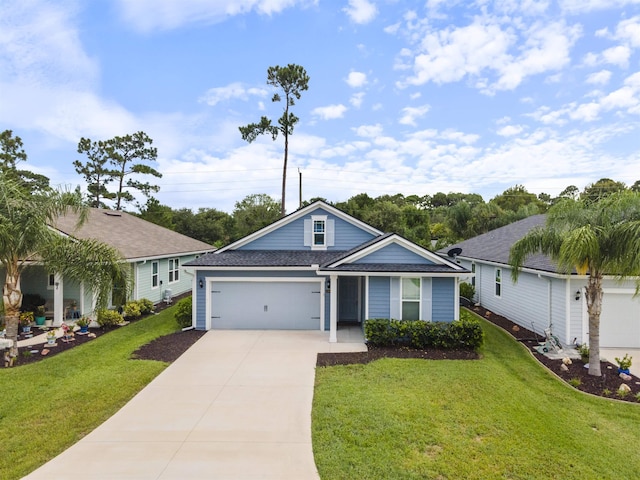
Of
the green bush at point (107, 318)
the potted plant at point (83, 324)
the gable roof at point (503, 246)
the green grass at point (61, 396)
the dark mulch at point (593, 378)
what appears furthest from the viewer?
the green bush at point (107, 318)

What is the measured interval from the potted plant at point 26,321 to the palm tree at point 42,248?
337cm

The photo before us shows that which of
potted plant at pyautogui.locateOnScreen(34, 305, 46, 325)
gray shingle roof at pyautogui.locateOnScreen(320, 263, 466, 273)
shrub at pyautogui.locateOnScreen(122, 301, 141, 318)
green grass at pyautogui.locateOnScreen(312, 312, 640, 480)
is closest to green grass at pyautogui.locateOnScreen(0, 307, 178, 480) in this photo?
shrub at pyautogui.locateOnScreen(122, 301, 141, 318)

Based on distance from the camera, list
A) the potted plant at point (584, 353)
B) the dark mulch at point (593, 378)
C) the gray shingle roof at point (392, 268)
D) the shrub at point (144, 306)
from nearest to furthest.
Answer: the dark mulch at point (593, 378) < the potted plant at point (584, 353) < the gray shingle roof at point (392, 268) < the shrub at point (144, 306)

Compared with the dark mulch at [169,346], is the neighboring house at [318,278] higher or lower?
higher

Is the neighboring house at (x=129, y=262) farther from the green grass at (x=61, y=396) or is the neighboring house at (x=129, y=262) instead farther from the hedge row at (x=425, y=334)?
the hedge row at (x=425, y=334)

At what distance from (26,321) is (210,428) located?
11.0 m

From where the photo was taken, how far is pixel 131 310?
14273 mm

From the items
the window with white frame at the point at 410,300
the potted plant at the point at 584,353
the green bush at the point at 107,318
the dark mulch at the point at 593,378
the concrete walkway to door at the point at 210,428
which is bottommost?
the dark mulch at the point at 593,378

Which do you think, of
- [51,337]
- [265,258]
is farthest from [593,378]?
[51,337]

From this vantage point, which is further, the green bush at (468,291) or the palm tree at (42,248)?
the green bush at (468,291)

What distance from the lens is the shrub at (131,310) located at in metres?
14.2

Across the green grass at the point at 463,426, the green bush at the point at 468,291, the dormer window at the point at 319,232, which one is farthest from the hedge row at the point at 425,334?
the green bush at the point at 468,291

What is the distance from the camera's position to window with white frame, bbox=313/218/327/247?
591 inches

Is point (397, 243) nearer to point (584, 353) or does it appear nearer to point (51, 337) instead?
point (584, 353)
